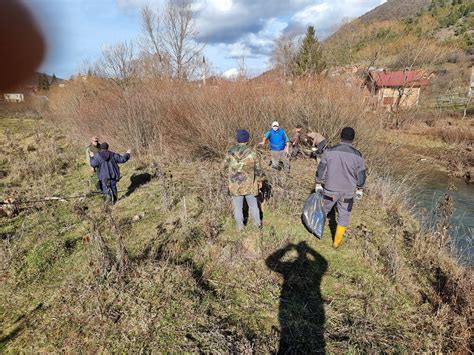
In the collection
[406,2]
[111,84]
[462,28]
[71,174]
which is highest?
[406,2]

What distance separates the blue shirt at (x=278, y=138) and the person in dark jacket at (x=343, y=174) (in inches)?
146

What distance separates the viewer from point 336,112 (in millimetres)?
10891

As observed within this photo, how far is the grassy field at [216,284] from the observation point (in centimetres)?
323

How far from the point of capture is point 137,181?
27.8 feet

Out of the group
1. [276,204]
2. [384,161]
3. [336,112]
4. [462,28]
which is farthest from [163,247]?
[462,28]

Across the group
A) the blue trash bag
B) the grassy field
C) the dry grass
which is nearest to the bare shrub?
the dry grass

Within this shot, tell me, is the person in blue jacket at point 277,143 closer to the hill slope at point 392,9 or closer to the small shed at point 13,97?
the small shed at point 13,97

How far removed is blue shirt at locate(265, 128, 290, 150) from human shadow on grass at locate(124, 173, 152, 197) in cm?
372

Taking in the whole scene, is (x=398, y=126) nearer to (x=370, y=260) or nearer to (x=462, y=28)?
(x=370, y=260)

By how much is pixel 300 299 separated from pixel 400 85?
21.6 m

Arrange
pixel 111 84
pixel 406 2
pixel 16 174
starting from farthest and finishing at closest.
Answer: pixel 406 2 < pixel 111 84 < pixel 16 174

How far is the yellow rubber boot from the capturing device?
480 cm

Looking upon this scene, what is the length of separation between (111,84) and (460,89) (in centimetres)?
2859

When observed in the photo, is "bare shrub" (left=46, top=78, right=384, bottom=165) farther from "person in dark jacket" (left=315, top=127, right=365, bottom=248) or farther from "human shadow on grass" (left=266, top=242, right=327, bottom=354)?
"human shadow on grass" (left=266, top=242, right=327, bottom=354)
